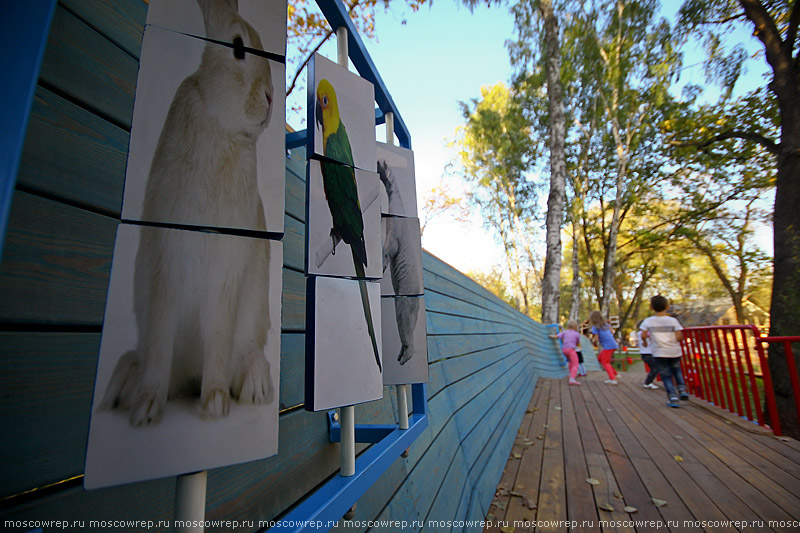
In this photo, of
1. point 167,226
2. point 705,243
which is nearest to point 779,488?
point 167,226

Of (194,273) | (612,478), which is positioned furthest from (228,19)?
(612,478)

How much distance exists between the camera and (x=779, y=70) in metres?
4.82

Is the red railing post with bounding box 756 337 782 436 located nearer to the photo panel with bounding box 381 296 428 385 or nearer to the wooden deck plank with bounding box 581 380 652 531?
the wooden deck plank with bounding box 581 380 652 531

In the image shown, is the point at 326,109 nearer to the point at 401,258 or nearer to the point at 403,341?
the point at 401,258

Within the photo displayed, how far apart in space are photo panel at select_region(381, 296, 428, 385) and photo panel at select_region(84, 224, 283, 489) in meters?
0.69

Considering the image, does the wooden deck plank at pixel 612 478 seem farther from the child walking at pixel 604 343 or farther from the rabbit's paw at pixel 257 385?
the child walking at pixel 604 343

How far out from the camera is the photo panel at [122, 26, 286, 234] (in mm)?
500

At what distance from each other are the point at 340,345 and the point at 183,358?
391 millimetres

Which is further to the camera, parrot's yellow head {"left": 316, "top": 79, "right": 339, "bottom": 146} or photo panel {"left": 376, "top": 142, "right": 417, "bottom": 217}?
photo panel {"left": 376, "top": 142, "right": 417, "bottom": 217}

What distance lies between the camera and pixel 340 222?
901 mm

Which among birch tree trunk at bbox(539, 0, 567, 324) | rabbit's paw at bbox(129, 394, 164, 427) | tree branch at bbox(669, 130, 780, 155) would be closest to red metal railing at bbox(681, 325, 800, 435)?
tree branch at bbox(669, 130, 780, 155)

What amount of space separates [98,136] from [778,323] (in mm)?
6160

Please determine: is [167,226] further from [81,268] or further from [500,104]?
[500,104]

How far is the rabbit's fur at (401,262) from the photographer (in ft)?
4.27
